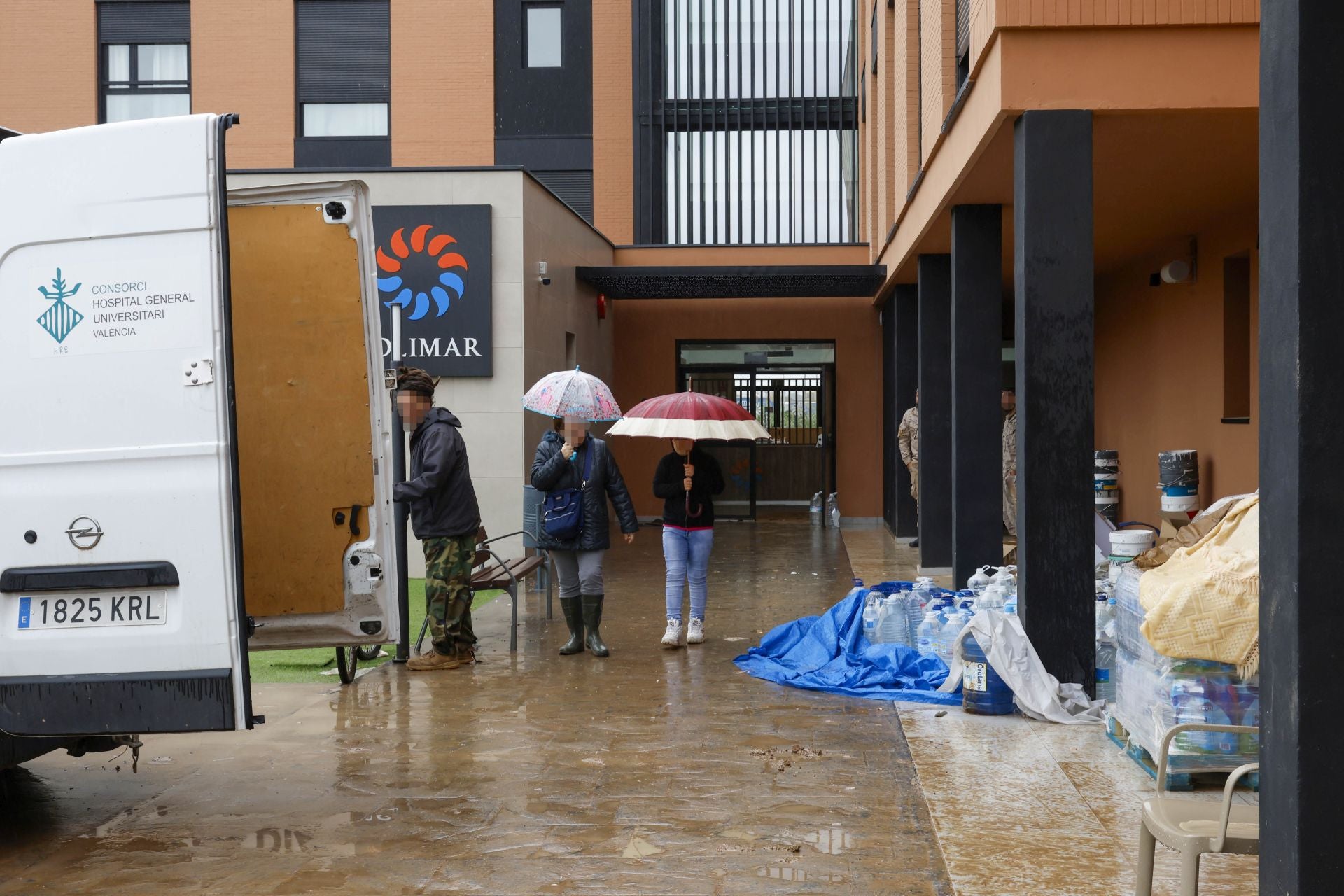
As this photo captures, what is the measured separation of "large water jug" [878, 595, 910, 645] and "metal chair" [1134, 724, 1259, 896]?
4.79 m

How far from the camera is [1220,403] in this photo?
11094 mm

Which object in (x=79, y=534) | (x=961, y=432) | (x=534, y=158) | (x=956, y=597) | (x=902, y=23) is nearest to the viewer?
(x=79, y=534)

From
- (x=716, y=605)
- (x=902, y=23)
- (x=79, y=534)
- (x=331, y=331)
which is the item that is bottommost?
(x=716, y=605)

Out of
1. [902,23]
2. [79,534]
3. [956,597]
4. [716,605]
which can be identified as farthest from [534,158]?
[79,534]

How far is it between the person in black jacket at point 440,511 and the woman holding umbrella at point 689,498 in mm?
1165

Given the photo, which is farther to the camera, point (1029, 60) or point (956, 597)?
point (956, 597)

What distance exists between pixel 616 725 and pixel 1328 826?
4.34 metres

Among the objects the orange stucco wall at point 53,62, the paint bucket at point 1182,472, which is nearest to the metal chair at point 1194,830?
the paint bucket at point 1182,472

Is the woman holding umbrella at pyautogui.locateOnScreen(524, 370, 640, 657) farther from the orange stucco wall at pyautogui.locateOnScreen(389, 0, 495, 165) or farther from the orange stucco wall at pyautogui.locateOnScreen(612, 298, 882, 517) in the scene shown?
the orange stucco wall at pyautogui.locateOnScreen(389, 0, 495, 165)

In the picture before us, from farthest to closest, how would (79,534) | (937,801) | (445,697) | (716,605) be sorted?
(716,605)
(445,697)
(937,801)
(79,534)

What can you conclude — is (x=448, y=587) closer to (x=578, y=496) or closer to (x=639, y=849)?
(x=578, y=496)

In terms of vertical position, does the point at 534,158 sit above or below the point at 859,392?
above

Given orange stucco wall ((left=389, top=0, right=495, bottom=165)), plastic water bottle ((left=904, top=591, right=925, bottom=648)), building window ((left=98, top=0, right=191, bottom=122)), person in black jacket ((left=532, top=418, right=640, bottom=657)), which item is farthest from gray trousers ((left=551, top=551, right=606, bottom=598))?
building window ((left=98, top=0, right=191, bottom=122))

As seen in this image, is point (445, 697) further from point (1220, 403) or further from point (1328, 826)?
point (1220, 403)
